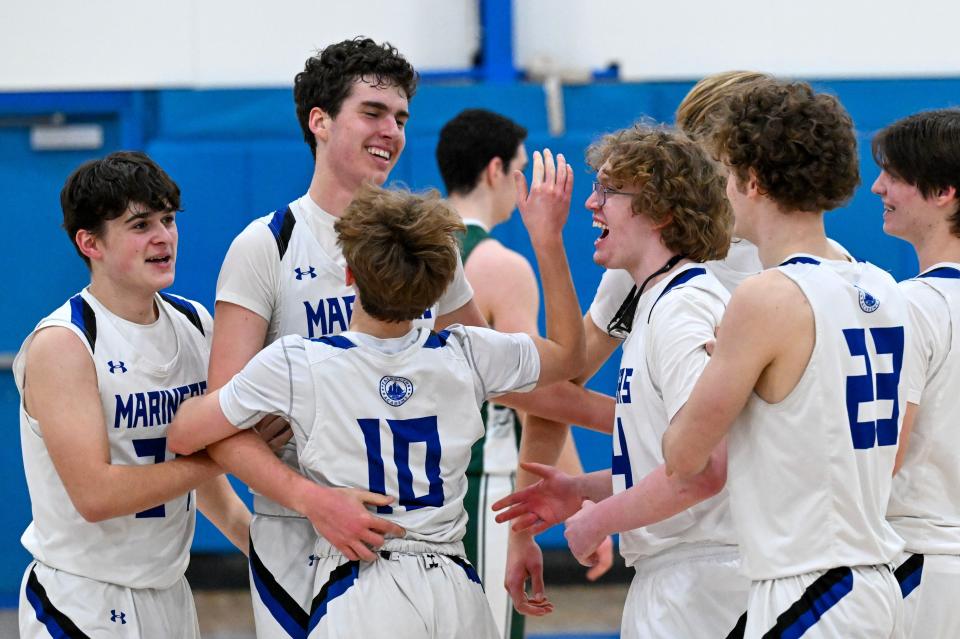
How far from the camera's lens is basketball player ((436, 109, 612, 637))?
4.44 meters

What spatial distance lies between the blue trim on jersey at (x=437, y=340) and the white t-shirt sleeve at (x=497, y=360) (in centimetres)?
2

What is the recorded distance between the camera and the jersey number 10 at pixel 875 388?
8.11 feet

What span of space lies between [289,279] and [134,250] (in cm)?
41

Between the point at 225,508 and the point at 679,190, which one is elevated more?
the point at 679,190

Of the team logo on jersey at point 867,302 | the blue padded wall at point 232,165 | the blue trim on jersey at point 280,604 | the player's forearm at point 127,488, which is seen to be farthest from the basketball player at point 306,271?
the blue padded wall at point 232,165

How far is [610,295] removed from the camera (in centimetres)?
343

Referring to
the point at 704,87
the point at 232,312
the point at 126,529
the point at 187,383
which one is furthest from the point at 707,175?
Answer: the point at 126,529

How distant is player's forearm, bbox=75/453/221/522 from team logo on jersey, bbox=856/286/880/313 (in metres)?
1.65

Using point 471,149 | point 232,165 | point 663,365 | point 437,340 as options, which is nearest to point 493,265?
point 471,149

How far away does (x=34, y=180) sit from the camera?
716 centimetres

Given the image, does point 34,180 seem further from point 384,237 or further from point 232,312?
point 384,237

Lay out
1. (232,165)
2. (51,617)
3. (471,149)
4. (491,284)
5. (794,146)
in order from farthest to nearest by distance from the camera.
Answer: (232,165) → (471,149) → (491,284) → (51,617) → (794,146)

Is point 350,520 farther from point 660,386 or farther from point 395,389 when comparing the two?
point 660,386

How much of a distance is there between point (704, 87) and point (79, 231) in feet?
6.04
